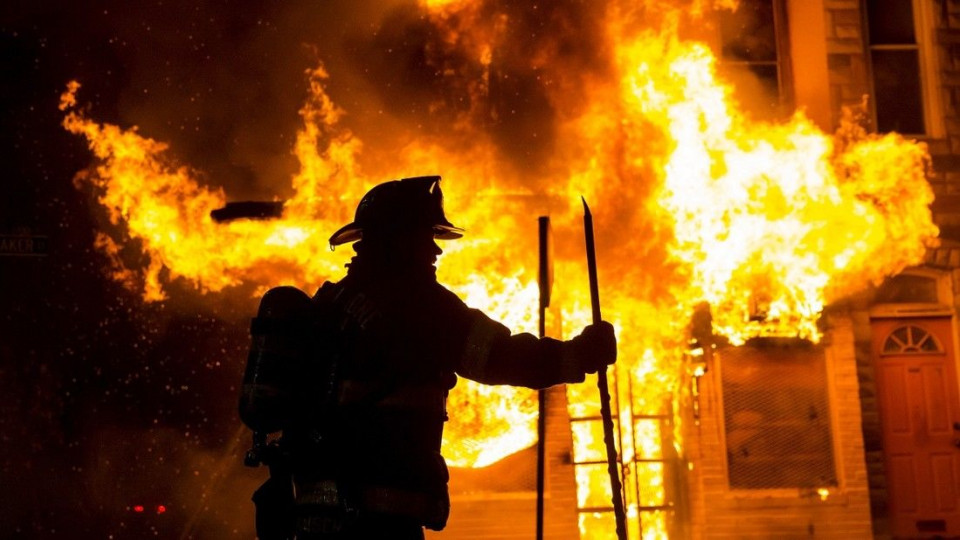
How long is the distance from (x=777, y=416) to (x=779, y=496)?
798 millimetres

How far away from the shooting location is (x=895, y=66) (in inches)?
393

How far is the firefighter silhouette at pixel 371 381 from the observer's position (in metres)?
3.23

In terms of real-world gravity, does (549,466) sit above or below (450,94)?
below

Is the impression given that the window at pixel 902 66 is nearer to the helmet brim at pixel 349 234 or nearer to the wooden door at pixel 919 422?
the wooden door at pixel 919 422

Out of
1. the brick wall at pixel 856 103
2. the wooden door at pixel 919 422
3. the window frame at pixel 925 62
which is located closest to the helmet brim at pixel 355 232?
the brick wall at pixel 856 103

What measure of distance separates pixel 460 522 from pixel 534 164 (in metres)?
3.77

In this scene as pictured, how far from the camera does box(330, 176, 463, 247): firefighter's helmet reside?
352 centimetres

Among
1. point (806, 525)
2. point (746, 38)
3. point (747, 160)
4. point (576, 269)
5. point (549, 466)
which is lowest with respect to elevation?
point (806, 525)

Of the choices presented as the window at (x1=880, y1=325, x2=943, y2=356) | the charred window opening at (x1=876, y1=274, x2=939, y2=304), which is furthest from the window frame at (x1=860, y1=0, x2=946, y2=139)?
the window at (x1=880, y1=325, x2=943, y2=356)

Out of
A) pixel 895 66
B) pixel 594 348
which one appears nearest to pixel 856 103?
pixel 895 66

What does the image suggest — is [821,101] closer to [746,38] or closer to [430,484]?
[746,38]

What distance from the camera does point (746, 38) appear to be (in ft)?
33.2

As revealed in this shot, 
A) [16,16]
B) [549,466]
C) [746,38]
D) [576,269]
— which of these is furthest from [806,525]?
[16,16]

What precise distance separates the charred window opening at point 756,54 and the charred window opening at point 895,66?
1.05m
